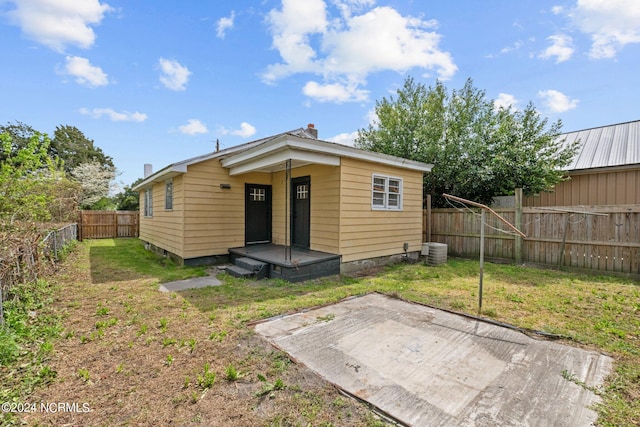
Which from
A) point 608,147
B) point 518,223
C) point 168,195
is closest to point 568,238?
point 518,223

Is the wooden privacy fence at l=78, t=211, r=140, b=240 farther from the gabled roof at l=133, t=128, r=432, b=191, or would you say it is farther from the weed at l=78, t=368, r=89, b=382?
the weed at l=78, t=368, r=89, b=382

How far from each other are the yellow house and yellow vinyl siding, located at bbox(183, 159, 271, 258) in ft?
0.09

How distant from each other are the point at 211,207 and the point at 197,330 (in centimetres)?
472

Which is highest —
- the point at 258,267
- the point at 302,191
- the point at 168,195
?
the point at 302,191

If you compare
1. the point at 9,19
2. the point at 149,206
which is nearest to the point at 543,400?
the point at 9,19

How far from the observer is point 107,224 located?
15258 millimetres

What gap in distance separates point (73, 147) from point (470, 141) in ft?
111

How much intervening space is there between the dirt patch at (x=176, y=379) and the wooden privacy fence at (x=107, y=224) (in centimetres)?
1339

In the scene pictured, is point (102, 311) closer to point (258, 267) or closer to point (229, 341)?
point (229, 341)

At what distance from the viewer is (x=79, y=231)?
14164 millimetres

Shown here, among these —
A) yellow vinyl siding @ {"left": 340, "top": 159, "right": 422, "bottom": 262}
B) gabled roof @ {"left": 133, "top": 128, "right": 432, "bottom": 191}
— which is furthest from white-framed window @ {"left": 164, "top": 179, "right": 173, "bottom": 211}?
yellow vinyl siding @ {"left": 340, "top": 159, "right": 422, "bottom": 262}

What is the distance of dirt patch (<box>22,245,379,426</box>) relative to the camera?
2.07m

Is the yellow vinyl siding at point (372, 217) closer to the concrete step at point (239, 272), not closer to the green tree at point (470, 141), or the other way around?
the concrete step at point (239, 272)

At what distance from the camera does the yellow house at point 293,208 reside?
644 cm
